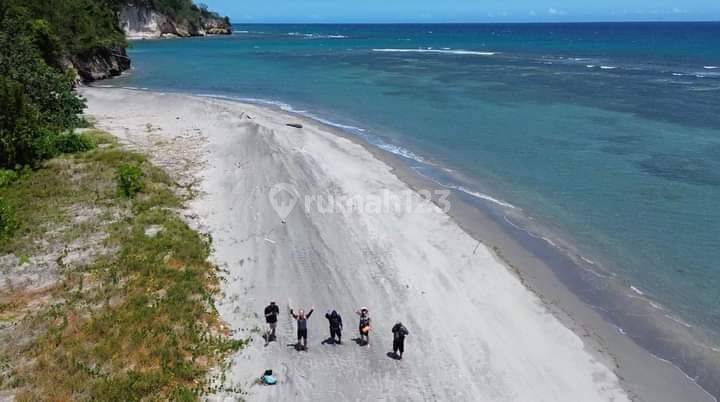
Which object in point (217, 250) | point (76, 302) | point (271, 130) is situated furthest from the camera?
point (271, 130)

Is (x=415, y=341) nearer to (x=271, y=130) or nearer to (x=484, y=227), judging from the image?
(x=484, y=227)

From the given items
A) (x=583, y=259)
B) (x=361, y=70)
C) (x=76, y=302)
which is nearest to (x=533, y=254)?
(x=583, y=259)

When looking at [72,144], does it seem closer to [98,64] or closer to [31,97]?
[31,97]

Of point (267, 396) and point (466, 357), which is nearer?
point (267, 396)

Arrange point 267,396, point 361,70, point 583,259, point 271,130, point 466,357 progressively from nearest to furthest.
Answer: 1. point 267,396
2. point 466,357
3. point 583,259
4. point 271,130
5. point 361,70

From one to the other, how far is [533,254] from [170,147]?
2402cm

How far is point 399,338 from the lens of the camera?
15.8 metres

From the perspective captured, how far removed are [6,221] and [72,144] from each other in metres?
11.4

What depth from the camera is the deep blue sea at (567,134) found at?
81.4 ft

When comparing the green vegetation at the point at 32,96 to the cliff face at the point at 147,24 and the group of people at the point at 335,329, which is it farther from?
the cliff face at the point at 147,24

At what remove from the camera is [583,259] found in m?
24.0

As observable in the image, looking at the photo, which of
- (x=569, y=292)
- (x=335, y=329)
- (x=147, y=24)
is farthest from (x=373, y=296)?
(x=147, y=24)

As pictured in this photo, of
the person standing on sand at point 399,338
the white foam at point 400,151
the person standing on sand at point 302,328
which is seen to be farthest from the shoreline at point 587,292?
the person standing on sand at point 302,328

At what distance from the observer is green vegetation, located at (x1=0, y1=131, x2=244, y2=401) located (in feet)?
47.1
